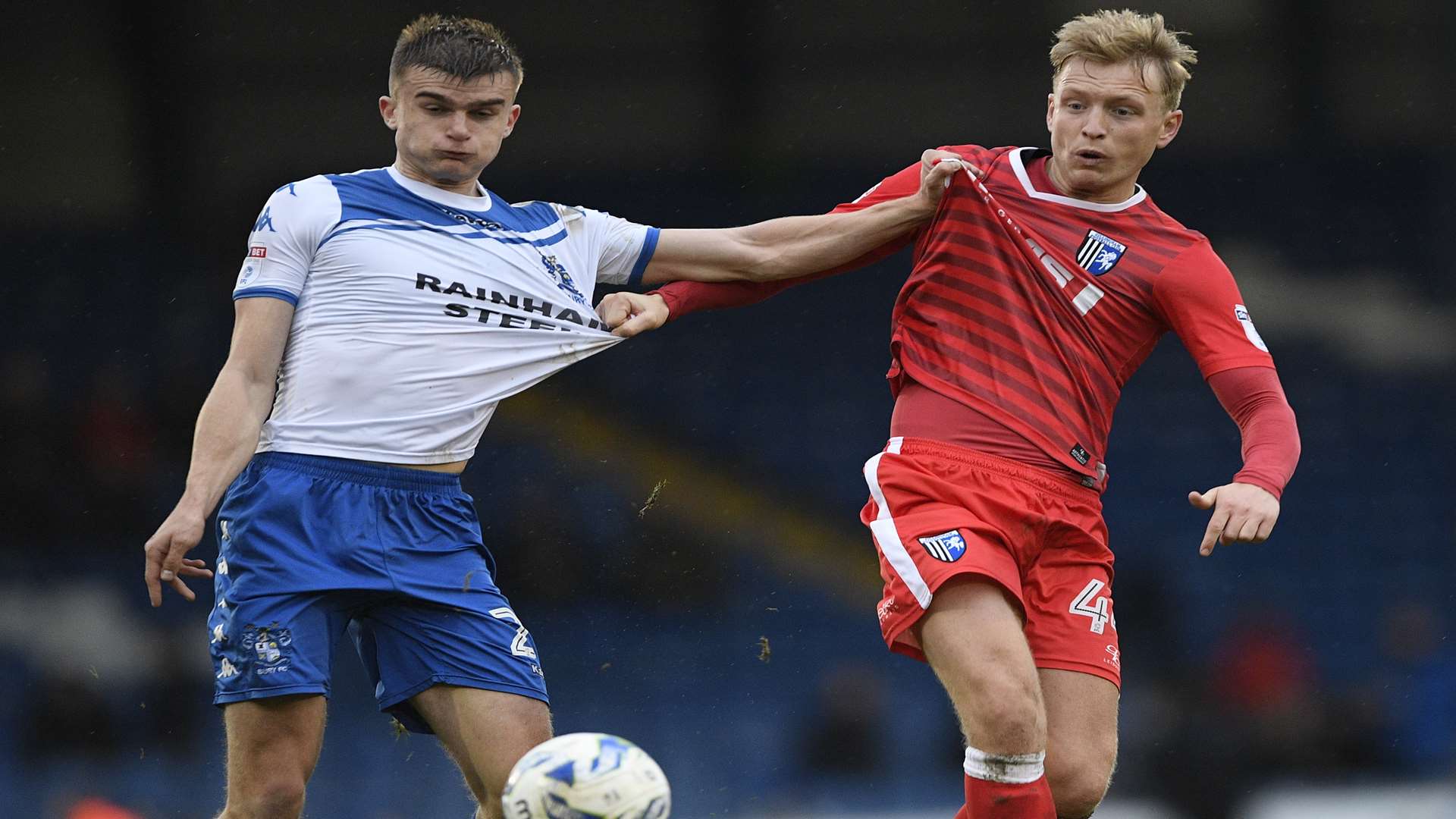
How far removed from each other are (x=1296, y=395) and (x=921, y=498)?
718cm

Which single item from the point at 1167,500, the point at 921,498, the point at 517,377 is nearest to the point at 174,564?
the point at 517,377

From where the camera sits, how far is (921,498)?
383 centimetres

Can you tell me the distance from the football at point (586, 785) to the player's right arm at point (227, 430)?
2.99 feet

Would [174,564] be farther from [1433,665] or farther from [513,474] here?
[1433,665]

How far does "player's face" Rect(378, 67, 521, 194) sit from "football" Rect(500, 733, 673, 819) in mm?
1420

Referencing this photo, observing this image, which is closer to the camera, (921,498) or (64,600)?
(921,498)

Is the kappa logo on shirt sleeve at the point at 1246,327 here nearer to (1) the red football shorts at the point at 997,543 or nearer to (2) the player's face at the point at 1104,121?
(2) the player's face at the point at 1104,121

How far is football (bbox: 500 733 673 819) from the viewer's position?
304 cm

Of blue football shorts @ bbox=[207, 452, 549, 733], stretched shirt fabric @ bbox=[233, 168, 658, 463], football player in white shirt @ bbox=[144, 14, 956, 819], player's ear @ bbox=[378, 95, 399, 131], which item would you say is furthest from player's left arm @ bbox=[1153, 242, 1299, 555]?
player's ear @ bbox=[378, 95, 399, 131]

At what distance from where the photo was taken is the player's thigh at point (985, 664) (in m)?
3.55

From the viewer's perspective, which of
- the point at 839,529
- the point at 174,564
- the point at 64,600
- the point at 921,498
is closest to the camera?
the point at 174,564

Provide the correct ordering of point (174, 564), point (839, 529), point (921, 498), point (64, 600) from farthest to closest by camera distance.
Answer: point (839, 529)
point (64, 600)
point (921, 498)
point (174, 564)

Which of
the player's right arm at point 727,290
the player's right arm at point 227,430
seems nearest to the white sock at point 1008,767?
the player's right arm at point 727,290

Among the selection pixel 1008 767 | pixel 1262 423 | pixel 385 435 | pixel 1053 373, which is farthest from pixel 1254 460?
pixel 385 435
